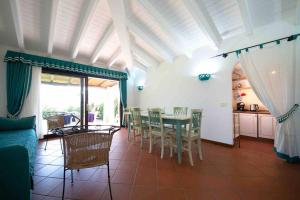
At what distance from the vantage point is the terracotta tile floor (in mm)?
1674

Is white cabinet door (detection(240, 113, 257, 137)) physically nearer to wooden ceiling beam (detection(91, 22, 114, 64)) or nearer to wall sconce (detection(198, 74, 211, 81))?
wall sconce (detection(198, 74, 211, 81))

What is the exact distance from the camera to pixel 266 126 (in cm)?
375

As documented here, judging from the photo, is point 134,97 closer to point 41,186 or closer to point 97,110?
point 97,110

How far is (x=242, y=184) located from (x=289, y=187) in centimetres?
56

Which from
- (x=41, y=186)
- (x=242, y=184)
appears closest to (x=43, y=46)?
(x=41, y=186)

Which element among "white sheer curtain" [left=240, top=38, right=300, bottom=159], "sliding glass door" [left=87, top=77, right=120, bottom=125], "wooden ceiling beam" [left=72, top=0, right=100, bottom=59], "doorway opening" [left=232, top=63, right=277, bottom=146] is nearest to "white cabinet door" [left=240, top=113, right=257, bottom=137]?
"doorway opening" [left=232, top=63, right=277, bottom=146]

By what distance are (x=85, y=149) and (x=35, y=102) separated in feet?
11.0

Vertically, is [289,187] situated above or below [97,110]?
below

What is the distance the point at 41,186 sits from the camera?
1.84m

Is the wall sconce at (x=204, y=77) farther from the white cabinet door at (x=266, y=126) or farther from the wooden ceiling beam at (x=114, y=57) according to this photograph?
the wooden ceiling beam at (x=114, y=57)

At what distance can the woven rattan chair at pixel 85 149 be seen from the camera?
4.98 feet

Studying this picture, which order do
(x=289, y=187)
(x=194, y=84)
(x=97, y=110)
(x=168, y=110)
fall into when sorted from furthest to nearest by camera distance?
(x=97, y=110) → (x=168, y=110) → (x=194, y=84) → (x=289, y=187)

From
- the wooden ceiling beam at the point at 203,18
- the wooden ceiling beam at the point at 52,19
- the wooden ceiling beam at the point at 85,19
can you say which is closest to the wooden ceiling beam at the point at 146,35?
the wooden ceiling beam at the point at 85,19

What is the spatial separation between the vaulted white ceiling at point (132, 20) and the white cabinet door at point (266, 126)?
7.65ft
